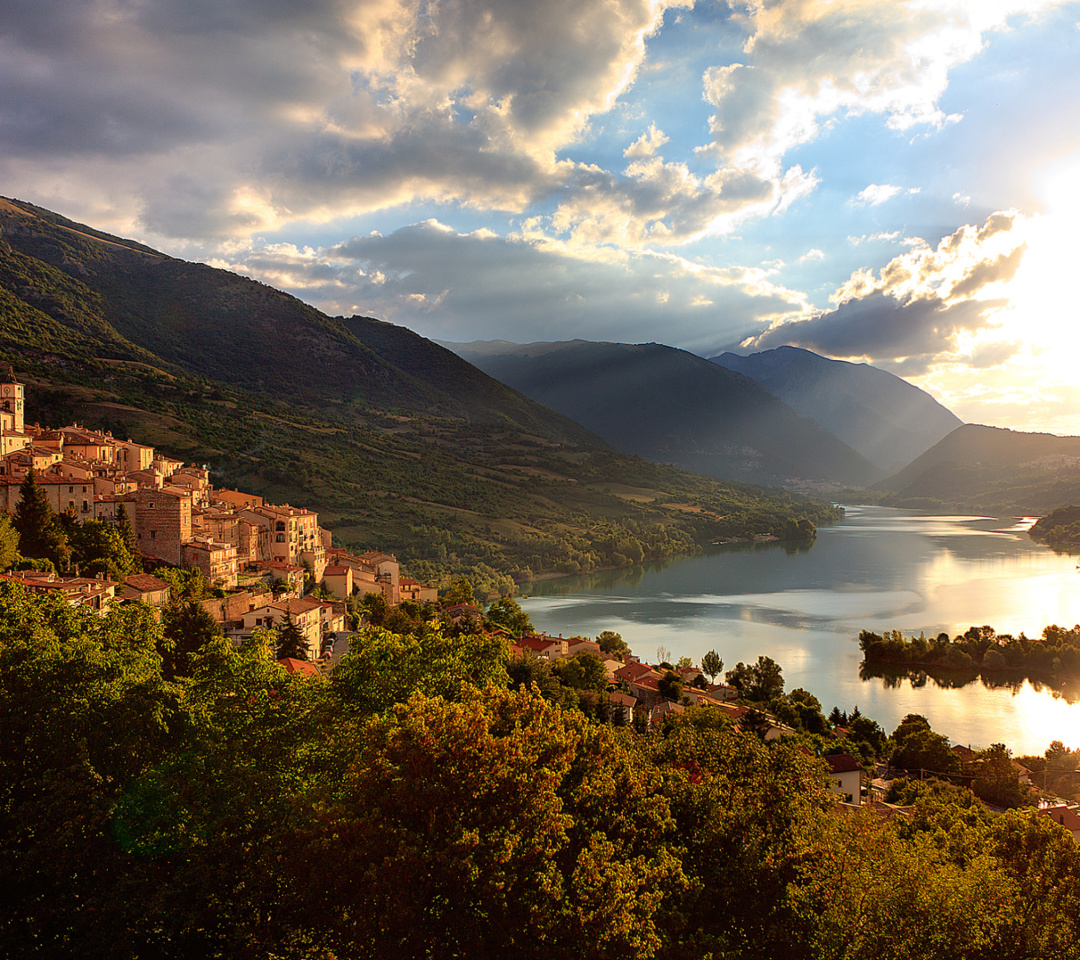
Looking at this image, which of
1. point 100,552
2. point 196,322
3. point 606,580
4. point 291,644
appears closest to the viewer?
point 291,644

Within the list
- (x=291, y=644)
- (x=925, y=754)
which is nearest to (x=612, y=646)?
(x=925, y=754)

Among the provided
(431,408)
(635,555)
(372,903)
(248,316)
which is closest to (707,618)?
(635,555)

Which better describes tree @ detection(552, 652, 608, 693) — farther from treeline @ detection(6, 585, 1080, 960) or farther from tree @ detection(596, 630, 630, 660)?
treeline @ detection(6, 585, 1080, 960)

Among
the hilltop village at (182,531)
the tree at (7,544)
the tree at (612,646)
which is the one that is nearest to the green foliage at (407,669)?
the hilltop village at (182,531)

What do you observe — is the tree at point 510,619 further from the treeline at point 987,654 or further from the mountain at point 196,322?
the mountain at point 196,322

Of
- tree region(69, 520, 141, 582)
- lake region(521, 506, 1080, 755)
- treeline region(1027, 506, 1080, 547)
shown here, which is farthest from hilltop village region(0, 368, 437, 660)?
treeline region(1027, 506, 1080, 547)

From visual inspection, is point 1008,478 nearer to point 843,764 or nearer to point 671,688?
point 671,688

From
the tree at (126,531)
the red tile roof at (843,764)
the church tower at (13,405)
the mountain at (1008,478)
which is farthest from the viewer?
the mountain at (1008,478)
